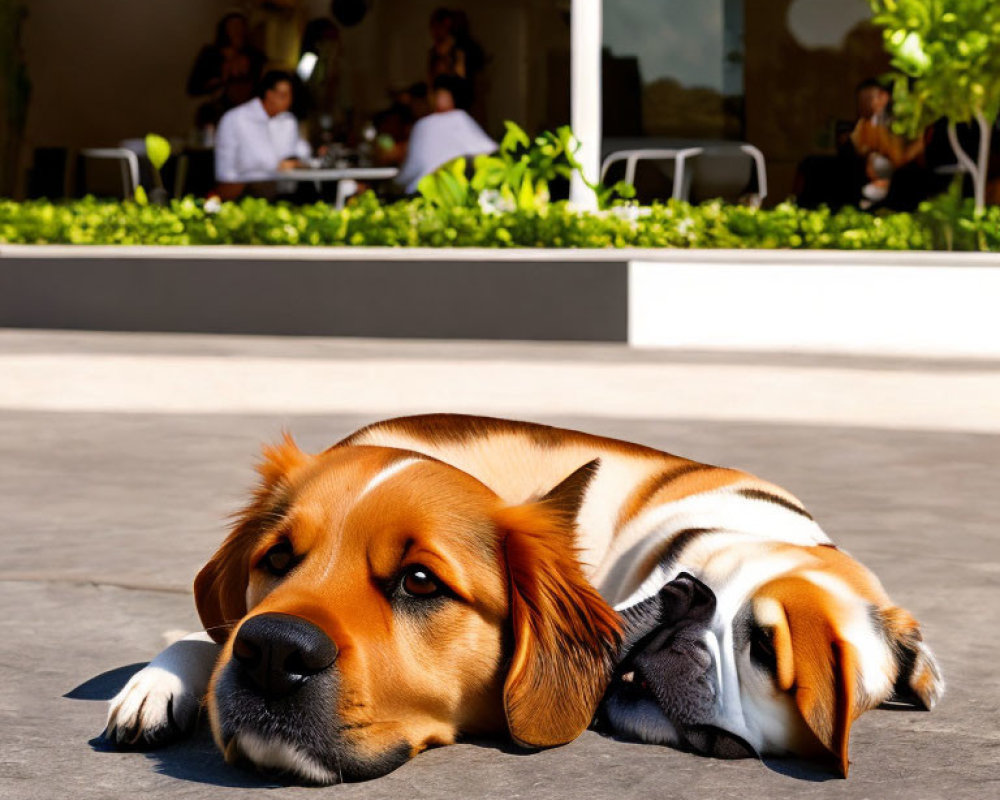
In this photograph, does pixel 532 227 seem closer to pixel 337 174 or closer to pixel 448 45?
pixel 337 174

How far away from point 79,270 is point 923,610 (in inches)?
318

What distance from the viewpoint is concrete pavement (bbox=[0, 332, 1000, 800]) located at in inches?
128

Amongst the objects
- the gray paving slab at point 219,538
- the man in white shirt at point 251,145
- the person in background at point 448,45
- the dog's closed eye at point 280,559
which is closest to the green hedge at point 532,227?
the man in white shirt at point 251,145

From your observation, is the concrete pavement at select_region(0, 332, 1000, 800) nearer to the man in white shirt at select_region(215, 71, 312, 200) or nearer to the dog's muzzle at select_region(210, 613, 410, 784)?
the dog's muzzle at select_region(210, 613, 410, 784)

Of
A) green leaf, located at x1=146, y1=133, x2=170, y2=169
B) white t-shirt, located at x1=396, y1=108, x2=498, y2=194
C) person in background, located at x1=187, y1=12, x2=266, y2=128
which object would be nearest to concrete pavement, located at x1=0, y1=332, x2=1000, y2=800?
white t-shirt, located at x1=396, y1=108, x2=498, y2=194

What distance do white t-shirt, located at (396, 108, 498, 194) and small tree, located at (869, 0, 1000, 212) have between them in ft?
12.6

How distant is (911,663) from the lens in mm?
3400

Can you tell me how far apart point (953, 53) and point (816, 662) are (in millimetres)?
9379

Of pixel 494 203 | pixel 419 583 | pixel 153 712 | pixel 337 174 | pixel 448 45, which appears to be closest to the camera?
pixel 419 583

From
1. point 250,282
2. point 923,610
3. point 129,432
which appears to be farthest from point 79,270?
point 923,610

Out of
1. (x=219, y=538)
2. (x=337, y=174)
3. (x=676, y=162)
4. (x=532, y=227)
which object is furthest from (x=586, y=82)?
(x=219, y=538)

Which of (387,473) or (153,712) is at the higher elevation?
(387,473)

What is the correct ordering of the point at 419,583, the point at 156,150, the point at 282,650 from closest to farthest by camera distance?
1. the point at 282,650
2. the point at 419,583
3. the point at 156,150

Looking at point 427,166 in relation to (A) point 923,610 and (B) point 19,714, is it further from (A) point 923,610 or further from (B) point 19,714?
(B) point 19,714
